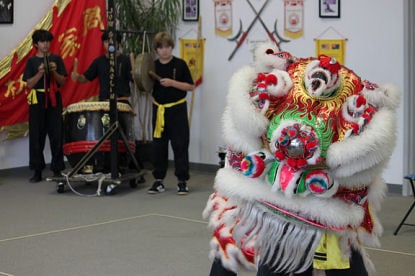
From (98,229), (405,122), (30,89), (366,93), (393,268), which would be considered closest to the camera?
(366,93)

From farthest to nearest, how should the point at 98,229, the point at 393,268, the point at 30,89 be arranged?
1. the point at 30,89
2. the point at 98,229
3. the point at 393,268

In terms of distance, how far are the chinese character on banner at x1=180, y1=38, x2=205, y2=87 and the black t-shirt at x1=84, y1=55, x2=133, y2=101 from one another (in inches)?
33.6

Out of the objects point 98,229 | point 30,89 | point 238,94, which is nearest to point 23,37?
Answer: point 30,89

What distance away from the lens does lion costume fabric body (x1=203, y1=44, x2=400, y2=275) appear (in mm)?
2170

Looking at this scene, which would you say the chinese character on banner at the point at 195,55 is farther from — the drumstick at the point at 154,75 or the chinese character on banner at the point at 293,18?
the drumstick at the point at 154,75

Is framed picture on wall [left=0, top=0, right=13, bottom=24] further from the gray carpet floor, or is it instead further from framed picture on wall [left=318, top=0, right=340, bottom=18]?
framed picture on wall [left=318, top=0, right=340, bottom=18]

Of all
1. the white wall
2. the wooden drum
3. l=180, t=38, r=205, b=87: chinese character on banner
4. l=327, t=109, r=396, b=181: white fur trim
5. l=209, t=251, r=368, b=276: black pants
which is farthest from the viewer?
l=180, t=38, r=205, b=87: chinese character on banner

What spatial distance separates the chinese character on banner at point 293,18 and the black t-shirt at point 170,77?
1261 mm

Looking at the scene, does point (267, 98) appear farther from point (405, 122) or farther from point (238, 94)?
point (405, 122)

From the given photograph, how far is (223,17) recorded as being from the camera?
763 centimetres

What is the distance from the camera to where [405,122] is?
21.0 feet

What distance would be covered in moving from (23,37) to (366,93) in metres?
6.12

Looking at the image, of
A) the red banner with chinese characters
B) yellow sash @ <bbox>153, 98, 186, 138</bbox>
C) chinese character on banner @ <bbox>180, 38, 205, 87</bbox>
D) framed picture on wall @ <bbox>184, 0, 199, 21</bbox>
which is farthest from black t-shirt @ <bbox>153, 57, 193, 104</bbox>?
the red banner with chinese characters

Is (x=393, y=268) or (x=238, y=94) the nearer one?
(x=238, y=94)
